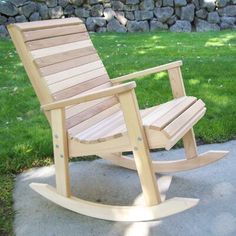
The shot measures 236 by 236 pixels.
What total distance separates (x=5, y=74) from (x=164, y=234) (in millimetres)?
3881

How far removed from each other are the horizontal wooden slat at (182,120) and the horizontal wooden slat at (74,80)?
77 centimetres

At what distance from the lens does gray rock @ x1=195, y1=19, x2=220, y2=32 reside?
9.32m

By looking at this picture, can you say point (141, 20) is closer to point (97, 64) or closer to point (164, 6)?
point (164, 6)

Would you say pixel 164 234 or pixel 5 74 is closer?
pixel 164 234

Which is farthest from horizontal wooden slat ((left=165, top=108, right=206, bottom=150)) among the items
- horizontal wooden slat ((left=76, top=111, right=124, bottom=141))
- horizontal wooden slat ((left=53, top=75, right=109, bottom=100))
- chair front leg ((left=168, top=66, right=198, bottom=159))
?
horizontal wooden slat ((left=53, top=75, right=109, bottom=100))

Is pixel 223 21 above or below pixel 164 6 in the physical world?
below

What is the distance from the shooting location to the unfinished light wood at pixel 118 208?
2160 millimetres

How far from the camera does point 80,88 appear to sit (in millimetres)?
2908

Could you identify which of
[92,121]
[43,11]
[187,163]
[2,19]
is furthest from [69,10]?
[187,163]

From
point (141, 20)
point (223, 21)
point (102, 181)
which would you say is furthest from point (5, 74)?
point (223, 21)

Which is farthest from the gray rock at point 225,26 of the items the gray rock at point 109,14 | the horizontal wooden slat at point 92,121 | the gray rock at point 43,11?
the horizontal wooden slat at point 92,121

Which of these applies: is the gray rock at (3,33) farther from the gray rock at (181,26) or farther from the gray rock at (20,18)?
the gray rock at (181,26)

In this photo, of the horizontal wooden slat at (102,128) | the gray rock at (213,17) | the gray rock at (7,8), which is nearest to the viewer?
the horizontal wooden slat at (102,128)

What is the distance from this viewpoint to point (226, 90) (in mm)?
4461
